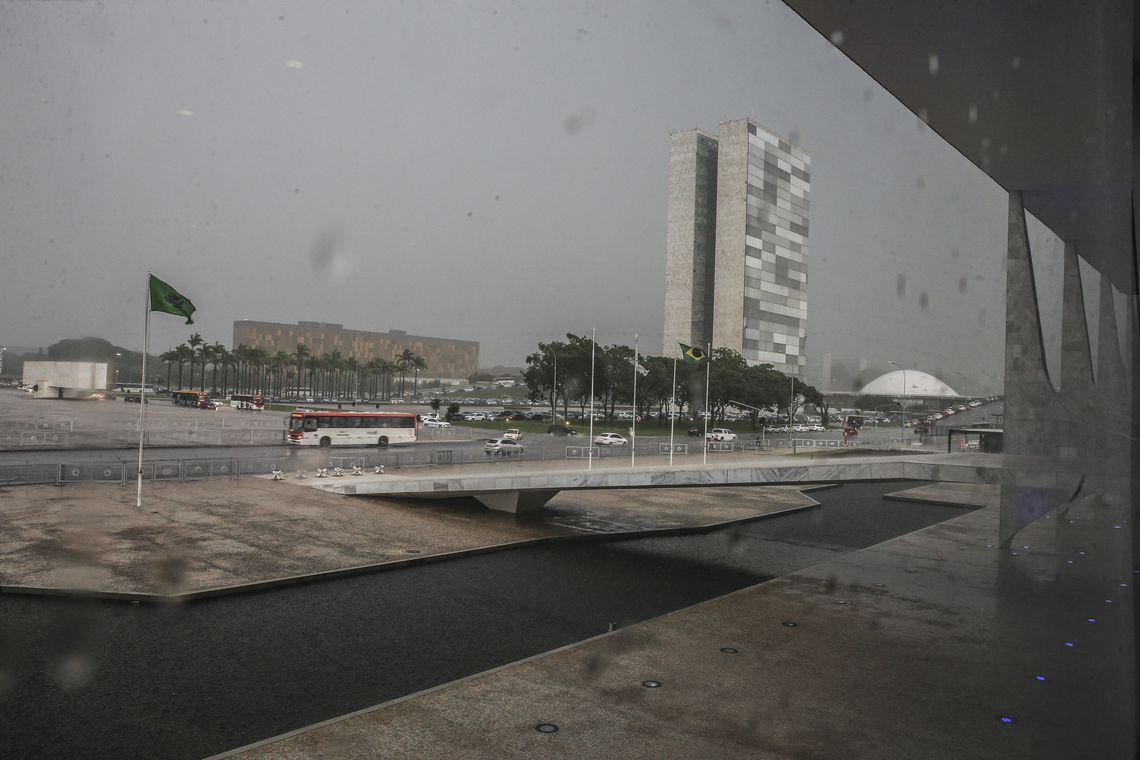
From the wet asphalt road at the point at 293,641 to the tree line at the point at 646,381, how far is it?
31589 mm

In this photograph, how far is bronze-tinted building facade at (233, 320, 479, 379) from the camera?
110 ft

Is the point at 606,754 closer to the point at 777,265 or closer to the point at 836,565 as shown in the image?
the point at 836,565

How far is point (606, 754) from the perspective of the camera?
4855 mm

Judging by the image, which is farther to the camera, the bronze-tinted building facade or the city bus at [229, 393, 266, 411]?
the city bus at [229, 393, 266, 411]

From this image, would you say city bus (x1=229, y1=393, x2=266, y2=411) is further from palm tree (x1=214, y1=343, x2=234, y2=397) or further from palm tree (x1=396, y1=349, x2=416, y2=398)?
palm tree (x1=396, y1=349, x2=416, y2=398)

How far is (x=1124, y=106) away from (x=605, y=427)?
41524 millimetres

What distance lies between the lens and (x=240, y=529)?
498 inches

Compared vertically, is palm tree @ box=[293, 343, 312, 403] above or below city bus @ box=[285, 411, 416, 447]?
above

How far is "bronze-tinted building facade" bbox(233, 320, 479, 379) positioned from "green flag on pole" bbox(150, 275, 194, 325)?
1756 centimetres

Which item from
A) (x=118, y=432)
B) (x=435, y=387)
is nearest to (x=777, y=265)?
(x=435, y=387)

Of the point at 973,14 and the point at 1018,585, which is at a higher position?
the point at 973,14

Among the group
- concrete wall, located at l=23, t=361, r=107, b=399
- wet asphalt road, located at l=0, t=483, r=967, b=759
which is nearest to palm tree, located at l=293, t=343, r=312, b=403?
concrete wall, located at l=23, t=361, r=107, b=399

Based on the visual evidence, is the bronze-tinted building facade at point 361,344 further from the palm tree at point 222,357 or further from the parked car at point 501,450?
the parked car at point 501,450

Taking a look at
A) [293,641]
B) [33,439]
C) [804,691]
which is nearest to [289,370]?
[33,439]
